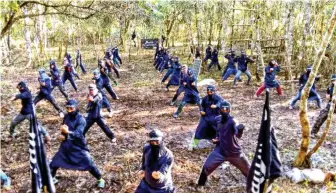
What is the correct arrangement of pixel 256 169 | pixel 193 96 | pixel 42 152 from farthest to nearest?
pixel 193 96 → pixel 256 169 → pixel 42 152

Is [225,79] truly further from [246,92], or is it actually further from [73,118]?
[73,118]

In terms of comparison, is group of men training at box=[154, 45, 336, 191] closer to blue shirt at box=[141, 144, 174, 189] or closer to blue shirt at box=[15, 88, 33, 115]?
blue shirt at box=[141, 144, 174, 189]

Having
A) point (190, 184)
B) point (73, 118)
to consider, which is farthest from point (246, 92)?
point (73, 118)

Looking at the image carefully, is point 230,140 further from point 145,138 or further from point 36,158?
point 145,138

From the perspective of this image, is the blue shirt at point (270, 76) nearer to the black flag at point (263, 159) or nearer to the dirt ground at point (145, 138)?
the dirt ground at point (145, 138)

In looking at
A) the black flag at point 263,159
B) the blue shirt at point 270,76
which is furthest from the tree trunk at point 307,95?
the blue shirt at point 270,76

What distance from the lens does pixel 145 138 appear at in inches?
357

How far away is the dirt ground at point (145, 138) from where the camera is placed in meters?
6.51

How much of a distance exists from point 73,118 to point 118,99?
7.55 metres

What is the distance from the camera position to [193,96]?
10.7 metres

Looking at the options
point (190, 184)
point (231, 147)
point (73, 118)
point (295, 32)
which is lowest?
point (190, 184)

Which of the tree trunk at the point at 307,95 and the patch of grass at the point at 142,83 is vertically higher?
the tree trunk at the point at 307,95

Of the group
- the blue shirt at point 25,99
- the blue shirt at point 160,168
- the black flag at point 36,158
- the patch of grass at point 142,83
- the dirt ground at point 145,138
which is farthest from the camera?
the patch of grass at point 142,83

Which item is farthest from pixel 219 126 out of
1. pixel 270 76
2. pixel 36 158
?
pixel 270 76
